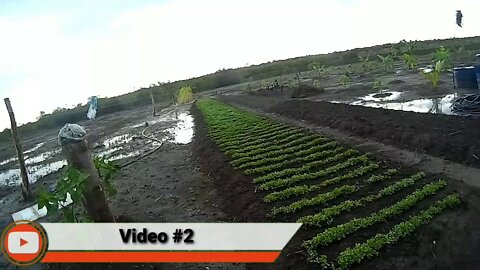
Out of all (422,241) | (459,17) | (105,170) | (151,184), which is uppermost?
(459,17)

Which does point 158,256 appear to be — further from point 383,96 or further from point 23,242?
point 383,96

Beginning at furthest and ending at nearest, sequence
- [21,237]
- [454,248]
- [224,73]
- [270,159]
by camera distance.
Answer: [224,73] → [270,159] → [454,248] → [21,237]

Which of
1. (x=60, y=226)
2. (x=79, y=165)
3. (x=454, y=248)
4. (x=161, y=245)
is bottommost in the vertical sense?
(x=454, y=248)

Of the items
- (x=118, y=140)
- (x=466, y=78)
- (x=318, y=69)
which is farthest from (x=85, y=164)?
(x=318, y=69)

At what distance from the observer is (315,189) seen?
28.9 feet

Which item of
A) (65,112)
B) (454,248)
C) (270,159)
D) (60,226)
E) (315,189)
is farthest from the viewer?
(65,112)

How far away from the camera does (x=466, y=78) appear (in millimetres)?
19688

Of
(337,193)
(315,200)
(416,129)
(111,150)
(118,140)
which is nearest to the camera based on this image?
(315,200)

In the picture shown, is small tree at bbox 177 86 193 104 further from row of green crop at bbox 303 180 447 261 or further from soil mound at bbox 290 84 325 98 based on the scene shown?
row of green crop at bbox 303 180 447 261

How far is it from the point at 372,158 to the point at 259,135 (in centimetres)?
667

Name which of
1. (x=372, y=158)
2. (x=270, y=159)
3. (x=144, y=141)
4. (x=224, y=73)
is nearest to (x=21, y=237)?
(x=270, y=159)

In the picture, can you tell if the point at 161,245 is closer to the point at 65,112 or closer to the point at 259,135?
the point at 259,135

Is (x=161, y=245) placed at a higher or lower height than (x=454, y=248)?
higher

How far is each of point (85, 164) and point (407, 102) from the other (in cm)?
1740
